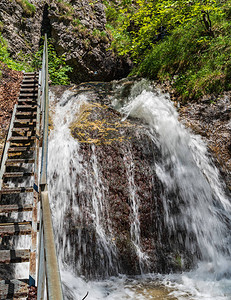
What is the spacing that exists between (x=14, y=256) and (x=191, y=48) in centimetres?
957

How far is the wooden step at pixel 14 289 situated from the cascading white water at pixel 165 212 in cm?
132

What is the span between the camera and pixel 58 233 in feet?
15.2

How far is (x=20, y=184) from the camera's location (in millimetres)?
4930

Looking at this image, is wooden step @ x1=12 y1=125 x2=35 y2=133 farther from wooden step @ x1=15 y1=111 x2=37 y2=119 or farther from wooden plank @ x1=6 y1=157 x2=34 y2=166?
wooden plank @ x1=6 y1=157 x2=34 y2=166

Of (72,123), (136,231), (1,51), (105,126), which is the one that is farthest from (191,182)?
(1,51)

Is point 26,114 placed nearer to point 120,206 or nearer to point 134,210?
point 120,206

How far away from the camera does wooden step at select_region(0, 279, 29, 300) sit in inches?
89.7

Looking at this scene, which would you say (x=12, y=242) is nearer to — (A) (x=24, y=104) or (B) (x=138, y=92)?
(A) (x=24, y=104)

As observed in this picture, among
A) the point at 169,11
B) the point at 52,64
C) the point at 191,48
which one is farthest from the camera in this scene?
the point at 52,64

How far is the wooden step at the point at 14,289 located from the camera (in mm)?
2279

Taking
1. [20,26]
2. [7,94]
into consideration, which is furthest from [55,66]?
[7,94]

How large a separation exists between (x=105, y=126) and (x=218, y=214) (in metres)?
3.83

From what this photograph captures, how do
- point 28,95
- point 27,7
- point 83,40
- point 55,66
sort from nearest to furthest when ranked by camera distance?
point 28,95 < point 55,66 < point 27,7 < point 83,40

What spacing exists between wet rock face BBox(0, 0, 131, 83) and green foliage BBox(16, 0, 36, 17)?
0.05ft
